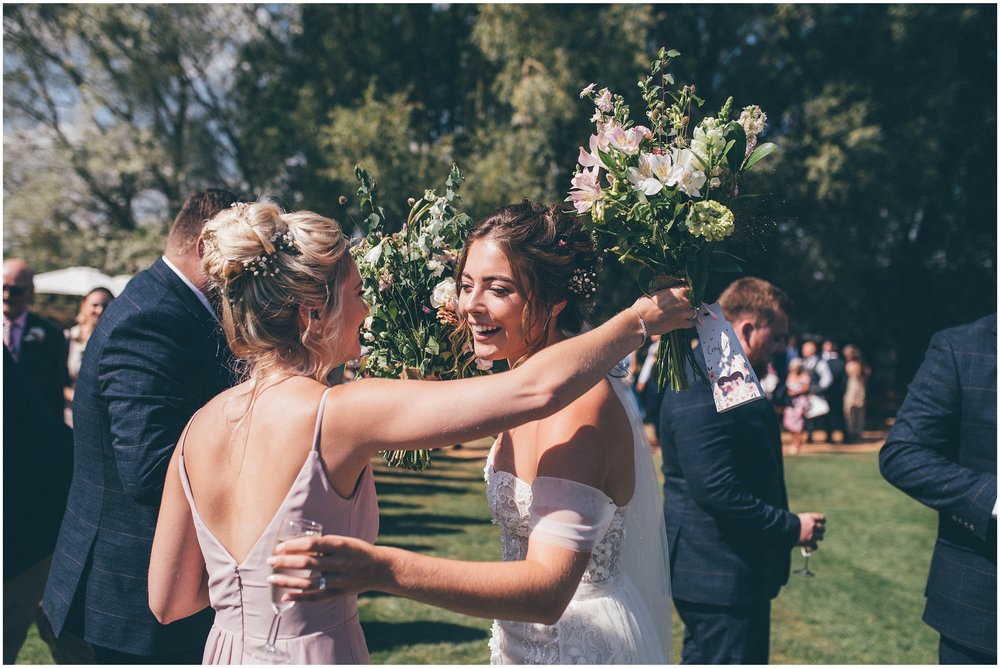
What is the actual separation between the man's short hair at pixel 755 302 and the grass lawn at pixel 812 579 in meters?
2.83

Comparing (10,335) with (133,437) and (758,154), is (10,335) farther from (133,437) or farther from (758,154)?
(758,154)

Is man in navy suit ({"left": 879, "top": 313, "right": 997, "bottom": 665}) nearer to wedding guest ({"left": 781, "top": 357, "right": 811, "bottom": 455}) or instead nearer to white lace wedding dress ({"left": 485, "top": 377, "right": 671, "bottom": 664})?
white lace wedding dress ({"left": 485, "top": 377, "right": 671, "bottom": 664})

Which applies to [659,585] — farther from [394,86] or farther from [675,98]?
[394,86]

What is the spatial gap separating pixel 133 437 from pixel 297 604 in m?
1.10

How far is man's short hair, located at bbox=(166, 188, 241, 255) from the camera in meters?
3.27

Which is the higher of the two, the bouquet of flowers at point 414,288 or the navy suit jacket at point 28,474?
the bouquet of flowers at point 414,288

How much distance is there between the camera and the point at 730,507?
150 inches

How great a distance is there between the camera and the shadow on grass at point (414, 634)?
588cm

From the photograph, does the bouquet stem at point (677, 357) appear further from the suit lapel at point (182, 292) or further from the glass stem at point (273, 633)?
the suit lapel at point (182, 292)

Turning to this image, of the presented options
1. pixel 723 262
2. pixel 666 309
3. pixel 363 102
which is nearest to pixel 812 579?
pixel 723 262

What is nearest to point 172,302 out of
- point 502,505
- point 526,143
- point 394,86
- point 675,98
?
point 502,505

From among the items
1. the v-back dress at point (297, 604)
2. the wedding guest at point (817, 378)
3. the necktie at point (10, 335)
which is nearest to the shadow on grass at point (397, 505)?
the necktie at point (10, 335)

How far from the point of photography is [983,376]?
10.6 ft

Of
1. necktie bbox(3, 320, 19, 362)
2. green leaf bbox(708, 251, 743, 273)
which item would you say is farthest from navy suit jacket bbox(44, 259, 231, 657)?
necktie bbox(3, 320, 19, 362)
